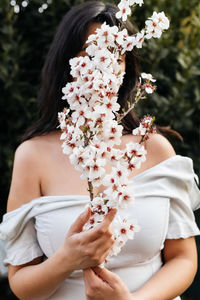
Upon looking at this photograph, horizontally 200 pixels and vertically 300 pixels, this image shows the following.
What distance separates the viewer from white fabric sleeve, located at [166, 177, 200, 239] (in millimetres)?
1608

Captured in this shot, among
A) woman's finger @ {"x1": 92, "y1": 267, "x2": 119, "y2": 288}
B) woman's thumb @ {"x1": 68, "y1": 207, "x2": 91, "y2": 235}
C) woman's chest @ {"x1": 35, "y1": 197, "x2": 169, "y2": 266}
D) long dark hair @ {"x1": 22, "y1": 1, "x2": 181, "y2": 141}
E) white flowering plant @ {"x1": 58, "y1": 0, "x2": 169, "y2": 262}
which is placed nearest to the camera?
white flowering plant @ {"x1": 58, "y1": 0, "x2": 169, "y2": 262}

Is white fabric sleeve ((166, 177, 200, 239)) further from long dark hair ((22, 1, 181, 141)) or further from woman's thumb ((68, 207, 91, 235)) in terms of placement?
woman's thumb ((68, 207, 91, 235))

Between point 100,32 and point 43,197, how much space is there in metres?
0.72

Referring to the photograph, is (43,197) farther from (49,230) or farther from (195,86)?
(195,86)

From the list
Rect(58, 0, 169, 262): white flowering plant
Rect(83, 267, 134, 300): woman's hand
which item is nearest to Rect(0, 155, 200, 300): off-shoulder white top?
Rect(83, 267, 134, 300): woman's hand

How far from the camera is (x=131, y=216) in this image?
1.53 m

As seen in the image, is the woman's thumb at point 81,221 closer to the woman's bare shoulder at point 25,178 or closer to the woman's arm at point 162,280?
the woman's arm at point 162,280

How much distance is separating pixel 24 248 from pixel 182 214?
0.63 metres

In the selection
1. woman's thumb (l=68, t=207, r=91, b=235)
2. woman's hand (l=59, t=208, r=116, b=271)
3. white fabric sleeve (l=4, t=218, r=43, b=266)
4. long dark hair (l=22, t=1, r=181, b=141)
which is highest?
long dark hair (l=22, t=1, r=181, b=141)

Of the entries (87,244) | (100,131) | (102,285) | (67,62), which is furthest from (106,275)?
(67,62)

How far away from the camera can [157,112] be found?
2.62 meters

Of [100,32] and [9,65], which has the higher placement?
[9,65]

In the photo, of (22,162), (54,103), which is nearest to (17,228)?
(22,162)

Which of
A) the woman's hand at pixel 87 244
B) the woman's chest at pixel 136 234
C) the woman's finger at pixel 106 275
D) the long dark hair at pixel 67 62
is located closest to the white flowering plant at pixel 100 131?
the woman's hand at pixel 87 244
